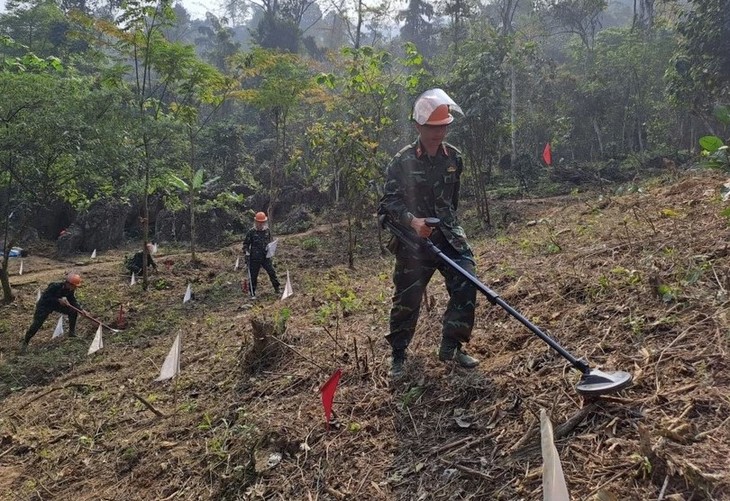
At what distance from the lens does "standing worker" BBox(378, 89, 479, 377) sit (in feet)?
10.7

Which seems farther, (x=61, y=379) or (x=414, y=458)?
(x=61, y=379)

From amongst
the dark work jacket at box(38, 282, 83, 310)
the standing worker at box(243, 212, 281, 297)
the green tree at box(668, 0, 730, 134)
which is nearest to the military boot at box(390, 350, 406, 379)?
the standing worker at box(243, 212, 281, 297)

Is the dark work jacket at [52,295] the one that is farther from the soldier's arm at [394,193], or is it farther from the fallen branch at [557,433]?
the fallen branch at [557,433]

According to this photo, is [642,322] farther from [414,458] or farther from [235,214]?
[235,214]

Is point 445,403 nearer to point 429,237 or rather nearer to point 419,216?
point 429,237

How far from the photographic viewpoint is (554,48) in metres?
41.9

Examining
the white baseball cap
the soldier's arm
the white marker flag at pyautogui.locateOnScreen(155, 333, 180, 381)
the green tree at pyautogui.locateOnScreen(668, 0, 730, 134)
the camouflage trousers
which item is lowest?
the white marker flag at pyautogui.locateOnScreen(155, 333, 180, 381)

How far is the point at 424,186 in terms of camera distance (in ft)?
11.3

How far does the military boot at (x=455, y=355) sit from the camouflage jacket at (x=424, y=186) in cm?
60

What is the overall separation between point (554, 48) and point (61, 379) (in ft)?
146

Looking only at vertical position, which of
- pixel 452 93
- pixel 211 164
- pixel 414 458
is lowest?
pixel 414 458

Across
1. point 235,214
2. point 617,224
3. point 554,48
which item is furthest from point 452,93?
point 554,48

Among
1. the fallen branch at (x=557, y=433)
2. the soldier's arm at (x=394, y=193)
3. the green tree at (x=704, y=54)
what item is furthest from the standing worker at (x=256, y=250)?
the green tree at (x=704, y=54)

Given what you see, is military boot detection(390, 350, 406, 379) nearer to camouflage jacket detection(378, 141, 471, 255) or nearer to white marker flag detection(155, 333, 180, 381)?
camouflage jacket detection(378, 141, 471, 255)
